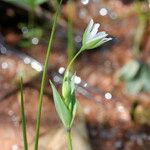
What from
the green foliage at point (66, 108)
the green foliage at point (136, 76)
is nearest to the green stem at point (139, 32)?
the green foliage at point (136, 76)

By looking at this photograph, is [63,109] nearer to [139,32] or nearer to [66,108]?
[66,108]

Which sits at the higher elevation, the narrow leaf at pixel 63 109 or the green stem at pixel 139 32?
the green stem at pixel 139 32

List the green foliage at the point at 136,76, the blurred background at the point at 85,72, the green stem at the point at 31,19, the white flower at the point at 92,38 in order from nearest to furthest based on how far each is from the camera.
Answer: the white flower at the point at 92,38, the blurred background at the point at 85,72, the green foliage at the point at 136,76, the green stem at the point at 31,19

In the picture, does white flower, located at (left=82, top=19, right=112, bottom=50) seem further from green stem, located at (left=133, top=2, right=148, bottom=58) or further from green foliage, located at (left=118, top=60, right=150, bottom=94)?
green stem, located at (left=133, top=2, right=148, bottom=58)

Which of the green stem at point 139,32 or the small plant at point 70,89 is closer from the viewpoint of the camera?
the small plant at point 70,89

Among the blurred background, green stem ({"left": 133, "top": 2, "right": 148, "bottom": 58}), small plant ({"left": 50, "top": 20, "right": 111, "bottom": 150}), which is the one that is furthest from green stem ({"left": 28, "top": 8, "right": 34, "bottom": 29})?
small plant ({"left": 50, "top": 20, "right": 111, "bottom": 150})

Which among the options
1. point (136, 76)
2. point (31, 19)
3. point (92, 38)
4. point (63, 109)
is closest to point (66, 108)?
point (63, 109)

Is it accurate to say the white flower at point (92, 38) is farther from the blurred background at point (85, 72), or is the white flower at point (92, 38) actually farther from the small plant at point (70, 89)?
the blurred background at point (85, 72)

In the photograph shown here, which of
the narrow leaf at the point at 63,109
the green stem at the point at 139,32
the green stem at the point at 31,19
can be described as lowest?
the narrow leaf at the point at 63,109
